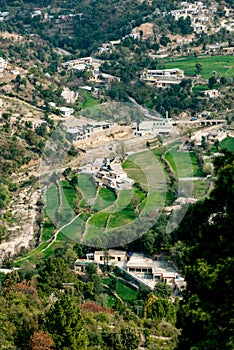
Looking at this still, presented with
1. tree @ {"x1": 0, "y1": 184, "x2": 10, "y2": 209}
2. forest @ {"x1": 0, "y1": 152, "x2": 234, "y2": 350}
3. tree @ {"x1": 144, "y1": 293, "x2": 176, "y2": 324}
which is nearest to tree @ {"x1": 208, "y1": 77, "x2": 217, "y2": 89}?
tree @ {"x1": 0, "y1": 184, "x2": 10, "y2": 209}

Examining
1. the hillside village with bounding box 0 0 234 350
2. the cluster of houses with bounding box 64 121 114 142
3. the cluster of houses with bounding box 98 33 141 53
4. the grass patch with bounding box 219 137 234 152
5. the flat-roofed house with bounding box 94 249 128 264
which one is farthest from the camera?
the cluster of houses with bounding box 98 33 141 53

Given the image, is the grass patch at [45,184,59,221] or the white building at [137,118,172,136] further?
the white building at [137,118,172,136]

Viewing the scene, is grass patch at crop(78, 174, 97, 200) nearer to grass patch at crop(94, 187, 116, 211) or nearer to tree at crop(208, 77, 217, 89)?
grass patch at crop(94, 187, 116, 211)

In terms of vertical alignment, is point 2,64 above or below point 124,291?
below

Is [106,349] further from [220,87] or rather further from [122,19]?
[122,19]

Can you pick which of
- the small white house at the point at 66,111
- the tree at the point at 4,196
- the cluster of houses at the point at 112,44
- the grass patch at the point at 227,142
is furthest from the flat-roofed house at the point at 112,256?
the cluster of houses at the point at 112,44

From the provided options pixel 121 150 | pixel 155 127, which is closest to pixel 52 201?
pixel 121 150

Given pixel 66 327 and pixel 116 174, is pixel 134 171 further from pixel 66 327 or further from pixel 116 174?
pixel 66 327
